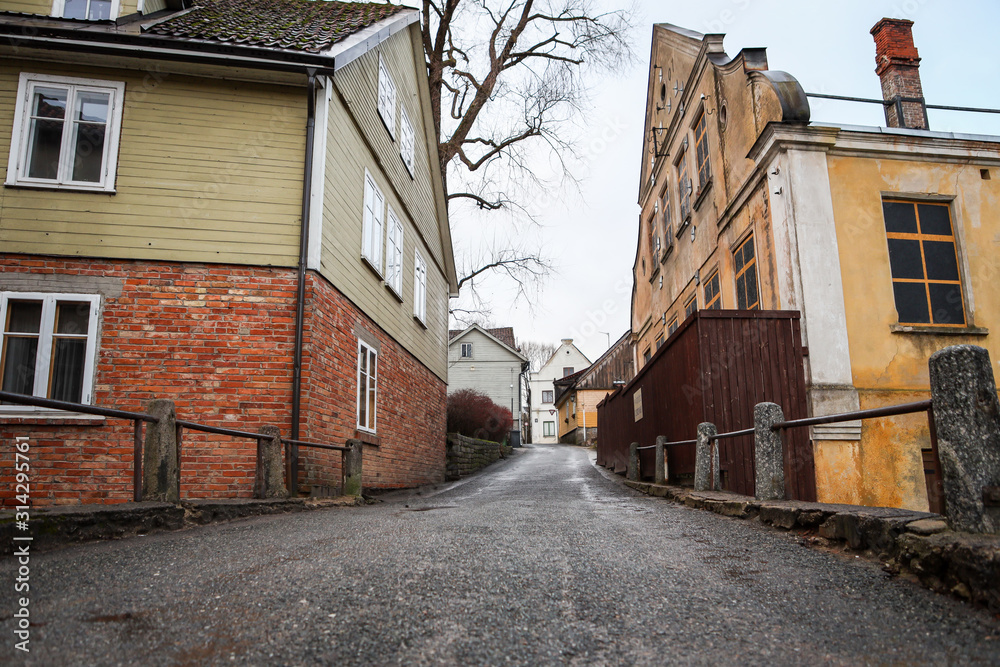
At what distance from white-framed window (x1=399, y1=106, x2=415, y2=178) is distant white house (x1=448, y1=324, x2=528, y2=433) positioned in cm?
3241

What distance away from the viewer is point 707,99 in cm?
1361

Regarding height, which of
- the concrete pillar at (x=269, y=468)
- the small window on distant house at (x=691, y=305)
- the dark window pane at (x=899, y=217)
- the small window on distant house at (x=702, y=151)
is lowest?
the concrete pillar at (x=269, y=468)

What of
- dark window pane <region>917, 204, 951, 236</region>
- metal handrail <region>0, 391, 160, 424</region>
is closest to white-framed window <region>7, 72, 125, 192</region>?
metal handrail <region>0, 391, 160, 424</region>

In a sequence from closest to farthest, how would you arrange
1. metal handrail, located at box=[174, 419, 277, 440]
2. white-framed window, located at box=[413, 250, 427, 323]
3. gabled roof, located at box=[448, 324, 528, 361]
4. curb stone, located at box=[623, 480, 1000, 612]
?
curb stone, located at box=[623, 480, 1000, 612] < metal handrail, located at box=[174, 419, 277, 440] < white-framed window, located at box=[413, 250, 427, 323] < gabled roof, located at box=[448, 324, 528, 361]

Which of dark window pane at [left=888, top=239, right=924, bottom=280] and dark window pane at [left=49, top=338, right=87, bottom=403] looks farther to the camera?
dark window pane at [left=888, top=239, right=924, bottom=280]

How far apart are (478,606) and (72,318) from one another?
8.01 meters

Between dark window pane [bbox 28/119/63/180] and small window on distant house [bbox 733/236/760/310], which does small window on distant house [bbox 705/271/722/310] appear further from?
dark window pane [bbox 28/119/63/180]

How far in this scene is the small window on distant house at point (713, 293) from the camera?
527 inches

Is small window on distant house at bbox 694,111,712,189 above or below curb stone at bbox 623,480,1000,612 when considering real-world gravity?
above

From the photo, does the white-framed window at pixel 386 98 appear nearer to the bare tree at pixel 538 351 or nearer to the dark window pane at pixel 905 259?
the dark window pane at pixel 905 259

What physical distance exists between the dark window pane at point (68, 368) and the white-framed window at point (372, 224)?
14.4 ft

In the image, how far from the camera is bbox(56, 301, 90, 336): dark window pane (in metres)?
8.64

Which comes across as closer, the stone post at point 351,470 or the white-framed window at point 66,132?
the white-framed window at point 66,132

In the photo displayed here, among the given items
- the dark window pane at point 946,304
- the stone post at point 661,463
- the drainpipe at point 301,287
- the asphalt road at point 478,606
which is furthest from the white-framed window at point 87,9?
the dark window pane at point 946,304
